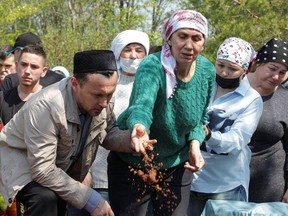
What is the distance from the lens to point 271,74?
5461 mm

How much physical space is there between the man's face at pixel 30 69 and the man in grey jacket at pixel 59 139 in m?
1.83

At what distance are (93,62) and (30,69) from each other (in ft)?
7.23

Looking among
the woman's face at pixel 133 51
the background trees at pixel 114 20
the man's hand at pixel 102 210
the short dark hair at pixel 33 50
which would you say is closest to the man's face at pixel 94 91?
the man's hand at pixel 102 210

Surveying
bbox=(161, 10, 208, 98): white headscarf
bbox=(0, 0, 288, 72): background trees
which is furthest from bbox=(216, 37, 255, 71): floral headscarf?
bbox=(0, 0, 288, 72): background trees

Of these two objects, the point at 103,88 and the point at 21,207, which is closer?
the point at 103,88

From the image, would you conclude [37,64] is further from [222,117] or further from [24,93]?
[222,117]

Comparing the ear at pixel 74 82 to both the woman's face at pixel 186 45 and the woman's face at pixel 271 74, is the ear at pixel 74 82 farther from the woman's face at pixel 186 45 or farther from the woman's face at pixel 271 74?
the woman's face at pixel 271 74

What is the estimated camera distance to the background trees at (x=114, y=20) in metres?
15.5

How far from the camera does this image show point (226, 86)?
5059mm

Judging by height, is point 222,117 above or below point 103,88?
below

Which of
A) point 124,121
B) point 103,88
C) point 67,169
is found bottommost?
point 67,169

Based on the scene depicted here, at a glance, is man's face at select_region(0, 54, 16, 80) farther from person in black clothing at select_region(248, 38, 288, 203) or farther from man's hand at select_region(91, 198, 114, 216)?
man's hand at select_region(91, 198, 114, 216)

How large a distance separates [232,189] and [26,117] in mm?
1778

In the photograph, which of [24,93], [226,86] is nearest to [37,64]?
[24,93]
